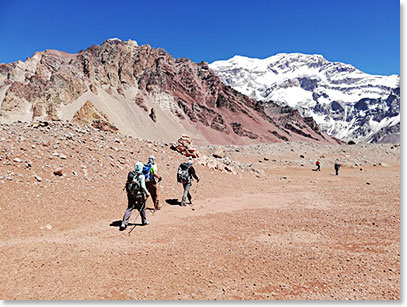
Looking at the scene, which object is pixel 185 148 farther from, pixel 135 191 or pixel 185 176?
pixel 135 191

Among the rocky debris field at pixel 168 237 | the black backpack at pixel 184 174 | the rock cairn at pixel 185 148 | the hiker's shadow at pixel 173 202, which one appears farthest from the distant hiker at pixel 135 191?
the rock cairn at pixel 185 148

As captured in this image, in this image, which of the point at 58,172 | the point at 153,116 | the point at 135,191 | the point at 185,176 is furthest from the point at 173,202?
the point at 153,116

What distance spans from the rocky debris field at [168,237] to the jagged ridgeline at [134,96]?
171 ft

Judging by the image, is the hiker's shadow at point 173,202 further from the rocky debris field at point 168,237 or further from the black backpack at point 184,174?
the black backpack at point 184,174

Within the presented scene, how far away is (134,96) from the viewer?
9238cm

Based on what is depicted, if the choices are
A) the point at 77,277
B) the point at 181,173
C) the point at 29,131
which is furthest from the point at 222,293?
the point at 29,131

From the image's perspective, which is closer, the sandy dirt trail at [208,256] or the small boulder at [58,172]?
the sandy dirt trail at [208,256]

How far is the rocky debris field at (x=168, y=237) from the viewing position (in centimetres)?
457

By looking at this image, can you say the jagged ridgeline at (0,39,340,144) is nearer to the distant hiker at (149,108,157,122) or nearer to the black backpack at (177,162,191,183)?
the distant hiker at (149,108,157,122)

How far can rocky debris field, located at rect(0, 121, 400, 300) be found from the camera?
15.0ft

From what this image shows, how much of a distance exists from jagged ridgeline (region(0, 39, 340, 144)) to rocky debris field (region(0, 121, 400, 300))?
52178mm

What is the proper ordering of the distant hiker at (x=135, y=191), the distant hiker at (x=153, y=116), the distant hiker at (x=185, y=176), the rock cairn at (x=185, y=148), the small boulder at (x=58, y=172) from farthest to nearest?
the distant hiker at (x=153, y=116)
the rock cairn at (x=185, y=148)
the distant hiker at (x=185, y=176)
the small boulder at (x=58, y=172)
the distant hiker at (x=135, y=191)

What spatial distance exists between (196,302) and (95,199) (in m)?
7.56

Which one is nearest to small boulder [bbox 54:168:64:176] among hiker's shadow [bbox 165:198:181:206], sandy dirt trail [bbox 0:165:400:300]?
sandy dirt trail [bbox 0:165:400:300]
